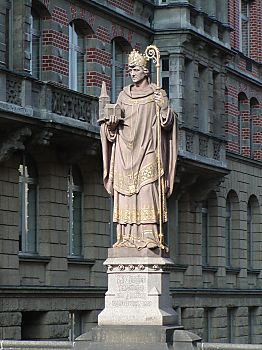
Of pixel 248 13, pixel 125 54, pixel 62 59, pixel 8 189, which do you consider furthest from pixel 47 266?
pixel 248 13

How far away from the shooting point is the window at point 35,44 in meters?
35.2

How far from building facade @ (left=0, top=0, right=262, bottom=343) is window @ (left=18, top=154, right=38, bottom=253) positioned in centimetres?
4

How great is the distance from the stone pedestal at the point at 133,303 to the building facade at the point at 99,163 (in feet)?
35.8

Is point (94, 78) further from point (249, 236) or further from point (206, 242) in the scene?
point (249, 236)

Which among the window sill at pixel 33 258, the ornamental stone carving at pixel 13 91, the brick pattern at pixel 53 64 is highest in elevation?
the brick pattern at pixel 53 64

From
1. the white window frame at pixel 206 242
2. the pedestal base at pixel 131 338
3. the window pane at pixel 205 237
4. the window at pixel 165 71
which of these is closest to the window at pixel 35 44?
the window at pixel 165 71

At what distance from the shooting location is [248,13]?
53.1 m

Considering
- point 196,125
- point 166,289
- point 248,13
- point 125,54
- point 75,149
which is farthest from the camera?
point 248,13

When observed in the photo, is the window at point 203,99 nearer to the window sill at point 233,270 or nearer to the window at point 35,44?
the window sill at point 233,270

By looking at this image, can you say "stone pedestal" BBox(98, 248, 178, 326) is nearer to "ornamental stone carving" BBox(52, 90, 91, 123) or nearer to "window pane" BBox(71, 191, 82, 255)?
"ornamental stone carving" BBox(52, 90, 91, 123)

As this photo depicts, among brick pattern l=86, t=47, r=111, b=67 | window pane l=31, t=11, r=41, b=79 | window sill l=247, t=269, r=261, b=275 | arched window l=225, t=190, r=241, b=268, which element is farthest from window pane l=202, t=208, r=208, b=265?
window pane l=31, t=11, r=41, b=79

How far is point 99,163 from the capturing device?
37.7 m

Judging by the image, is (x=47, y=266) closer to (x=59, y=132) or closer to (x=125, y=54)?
(x=59, y=132)

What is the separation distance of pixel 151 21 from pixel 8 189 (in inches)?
404
